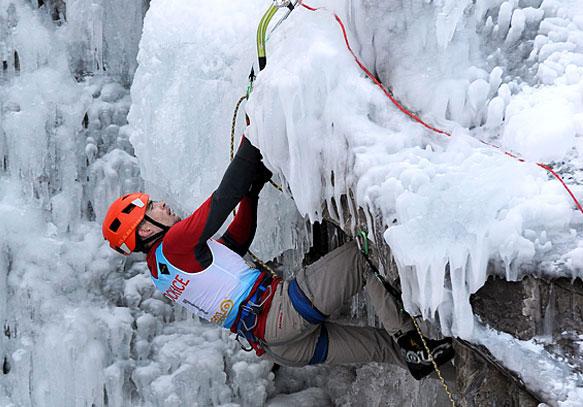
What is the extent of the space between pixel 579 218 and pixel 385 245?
0.60 meters

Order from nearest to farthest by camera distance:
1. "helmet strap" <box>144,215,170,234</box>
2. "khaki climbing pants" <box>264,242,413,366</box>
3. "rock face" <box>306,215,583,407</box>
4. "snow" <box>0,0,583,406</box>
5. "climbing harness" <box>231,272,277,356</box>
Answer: "rock face" <box>306,215,583,407</box>, "snow" <box>0,0,583,406</box>, "khaki climbing pants" <box>264,242,413,366</box>, "climbing harness" <box>231,272,277,356</box>, "helmet strap" <box>144,215,170,234</box>

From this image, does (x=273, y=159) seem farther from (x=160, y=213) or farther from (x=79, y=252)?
(x=79, y=252)

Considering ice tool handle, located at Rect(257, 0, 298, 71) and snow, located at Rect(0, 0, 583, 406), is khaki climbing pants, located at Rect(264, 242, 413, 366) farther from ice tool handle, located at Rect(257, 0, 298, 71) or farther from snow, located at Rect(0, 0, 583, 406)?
ice tool handle, located at Rect(257, 0, 298, 71)

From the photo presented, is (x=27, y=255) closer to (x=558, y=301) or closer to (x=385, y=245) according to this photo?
(x=385, y=245)

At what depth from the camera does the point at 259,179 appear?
10.3 feet

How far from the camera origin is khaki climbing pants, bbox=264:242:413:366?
3.04 m

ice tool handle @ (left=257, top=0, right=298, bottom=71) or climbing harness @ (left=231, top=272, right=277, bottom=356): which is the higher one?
ice tool handle @ (left=257, top=0, right=298, bottom=71)

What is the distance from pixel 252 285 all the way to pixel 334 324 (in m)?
0.41

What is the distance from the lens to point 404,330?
3006 mm

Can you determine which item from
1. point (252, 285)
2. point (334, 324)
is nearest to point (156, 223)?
point (252, 285)

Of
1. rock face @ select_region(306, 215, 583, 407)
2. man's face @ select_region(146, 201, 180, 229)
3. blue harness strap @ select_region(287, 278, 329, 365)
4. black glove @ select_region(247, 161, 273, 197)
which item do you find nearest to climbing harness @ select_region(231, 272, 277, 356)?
blue harness strap @ select_region(287, 278, 329, 365)

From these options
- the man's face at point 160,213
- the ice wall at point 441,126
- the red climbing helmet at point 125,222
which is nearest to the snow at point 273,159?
the ice wall at point 441,126

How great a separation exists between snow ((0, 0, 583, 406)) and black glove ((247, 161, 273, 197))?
8 cm

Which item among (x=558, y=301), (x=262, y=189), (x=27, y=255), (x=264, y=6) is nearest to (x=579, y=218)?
(x=558, y=301)
